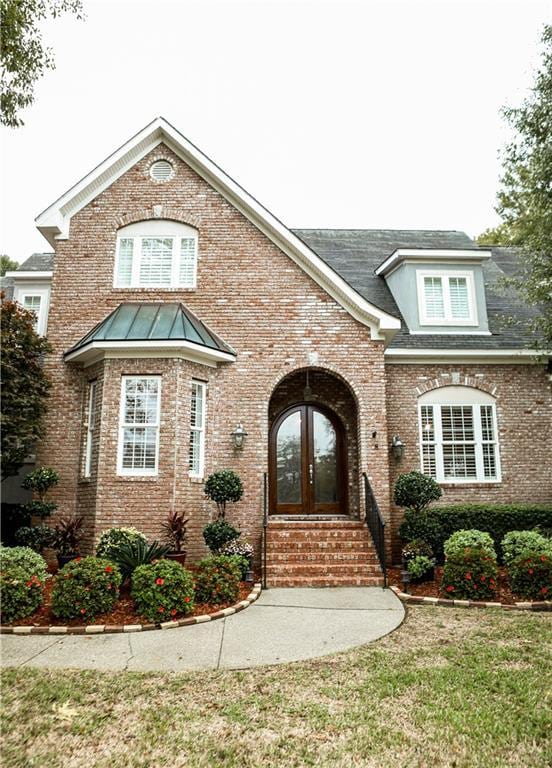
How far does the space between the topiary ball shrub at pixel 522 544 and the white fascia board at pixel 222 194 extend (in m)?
4.68

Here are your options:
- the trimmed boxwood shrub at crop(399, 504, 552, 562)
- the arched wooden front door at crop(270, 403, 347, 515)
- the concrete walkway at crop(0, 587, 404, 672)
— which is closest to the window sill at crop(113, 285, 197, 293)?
the arched wooden front door at crop(270, 403, 347, 515)

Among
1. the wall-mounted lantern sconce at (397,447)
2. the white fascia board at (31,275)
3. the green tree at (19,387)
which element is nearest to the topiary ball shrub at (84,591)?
the green tree at (19,387)

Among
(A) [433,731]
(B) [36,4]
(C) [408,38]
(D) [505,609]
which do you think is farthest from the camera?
(B) [36,4]

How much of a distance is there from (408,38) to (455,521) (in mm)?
8748

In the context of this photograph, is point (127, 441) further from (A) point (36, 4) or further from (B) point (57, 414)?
(A) point (36, 4)

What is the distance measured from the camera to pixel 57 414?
36.2ft

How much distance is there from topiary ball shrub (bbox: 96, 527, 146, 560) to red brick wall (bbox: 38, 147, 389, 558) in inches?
24.4

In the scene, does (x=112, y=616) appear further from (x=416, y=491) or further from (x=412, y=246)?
(x=412, y=246)

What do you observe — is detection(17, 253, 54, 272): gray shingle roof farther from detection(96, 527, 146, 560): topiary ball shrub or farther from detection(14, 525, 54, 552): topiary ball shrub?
detection(96, 527, 146, 560): topiary ball shrub

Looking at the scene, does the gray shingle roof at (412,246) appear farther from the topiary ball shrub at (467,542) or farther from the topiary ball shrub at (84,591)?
the topiary ball shrub at (84,591)

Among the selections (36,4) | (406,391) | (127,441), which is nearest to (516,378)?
(406,391)

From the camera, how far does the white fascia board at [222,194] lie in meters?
11.5

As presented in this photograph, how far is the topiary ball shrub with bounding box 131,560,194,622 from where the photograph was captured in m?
7.07

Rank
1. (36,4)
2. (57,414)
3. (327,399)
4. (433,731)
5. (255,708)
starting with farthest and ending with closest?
(327,399)
(57,414)
(36,4)
(255,708)
(433,731)
